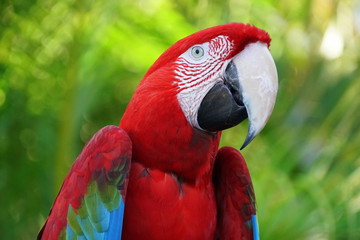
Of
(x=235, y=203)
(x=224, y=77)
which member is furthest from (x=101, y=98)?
(x=224, y=77)

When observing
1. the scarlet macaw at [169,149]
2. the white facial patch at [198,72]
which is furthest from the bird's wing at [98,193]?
the white facial patch at [198,72]

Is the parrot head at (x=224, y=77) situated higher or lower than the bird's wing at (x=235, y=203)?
higher

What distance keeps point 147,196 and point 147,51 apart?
136 cm

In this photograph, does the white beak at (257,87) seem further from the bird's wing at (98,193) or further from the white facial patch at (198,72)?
the bird's wing at (98,193)

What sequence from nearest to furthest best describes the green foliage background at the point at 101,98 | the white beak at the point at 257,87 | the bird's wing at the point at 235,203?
the white beak at the point at 257,87
the bird's wing at the point at 235,203
the green foliage background at the point at 101,98

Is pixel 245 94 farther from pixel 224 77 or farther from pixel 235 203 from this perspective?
pixel 235 203

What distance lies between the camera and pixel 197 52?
5.41 feet

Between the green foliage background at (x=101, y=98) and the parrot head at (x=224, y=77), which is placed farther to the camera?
the green foliage background at (x=101, y=98)

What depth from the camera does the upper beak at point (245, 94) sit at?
1.50 m

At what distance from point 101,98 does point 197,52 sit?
1.44 metres

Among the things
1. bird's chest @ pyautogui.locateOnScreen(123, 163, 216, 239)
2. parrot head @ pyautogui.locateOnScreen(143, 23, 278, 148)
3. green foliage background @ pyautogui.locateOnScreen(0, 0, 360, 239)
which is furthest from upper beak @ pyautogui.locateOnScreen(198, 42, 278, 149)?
green foliage background @ pyautogui.locateOnScreen(0, 0, 360, 239)

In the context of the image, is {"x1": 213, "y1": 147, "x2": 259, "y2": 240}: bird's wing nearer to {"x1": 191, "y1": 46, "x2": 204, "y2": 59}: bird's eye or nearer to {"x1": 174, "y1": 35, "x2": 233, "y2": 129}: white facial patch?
{"x1": 174, "y1": 35, "x2": 233, "y2": 129}: white facial patch

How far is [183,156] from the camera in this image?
164 centimetres

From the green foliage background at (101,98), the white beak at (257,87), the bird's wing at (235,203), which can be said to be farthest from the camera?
the green foliage background at (101,98)
